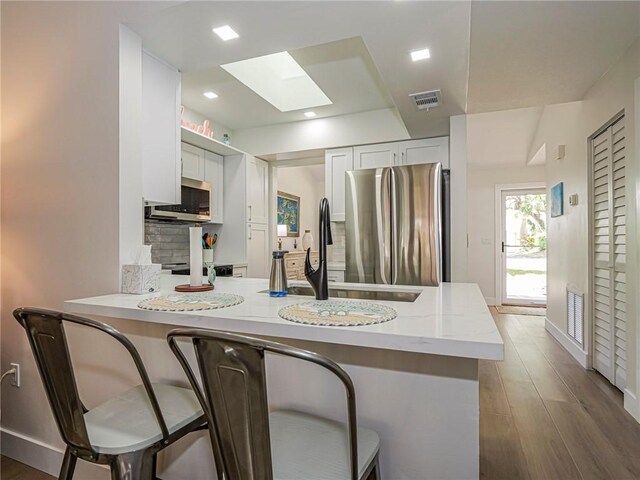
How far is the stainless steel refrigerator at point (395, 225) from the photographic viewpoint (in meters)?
3.01

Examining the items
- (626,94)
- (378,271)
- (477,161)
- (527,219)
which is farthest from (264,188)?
(527,219)

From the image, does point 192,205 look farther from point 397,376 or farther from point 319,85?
point 397,376

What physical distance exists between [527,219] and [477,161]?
1.43 meters

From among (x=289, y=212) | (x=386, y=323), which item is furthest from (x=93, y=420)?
(x=289, y=212)

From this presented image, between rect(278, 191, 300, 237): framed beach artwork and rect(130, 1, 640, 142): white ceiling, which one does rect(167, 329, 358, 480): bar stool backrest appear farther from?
rect(278, 191, 300, 237): framed beach artwork

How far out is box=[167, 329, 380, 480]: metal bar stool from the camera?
0.72 meters

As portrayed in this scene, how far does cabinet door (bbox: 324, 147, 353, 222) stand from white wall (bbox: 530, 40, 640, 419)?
2.18 meters

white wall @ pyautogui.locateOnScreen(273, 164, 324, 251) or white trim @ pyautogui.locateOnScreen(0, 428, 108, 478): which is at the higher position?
white wall @ pyautogui.locateOnScreen(273, 164, 324, 251)

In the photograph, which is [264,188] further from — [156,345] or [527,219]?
[527,219]

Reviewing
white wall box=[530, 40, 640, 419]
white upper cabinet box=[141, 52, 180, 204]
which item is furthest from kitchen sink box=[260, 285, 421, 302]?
white wall box=[530, 40, 640, 419]

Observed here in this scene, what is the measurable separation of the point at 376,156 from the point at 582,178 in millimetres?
1925

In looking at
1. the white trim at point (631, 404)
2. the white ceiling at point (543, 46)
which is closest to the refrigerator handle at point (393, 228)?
the white ceiling at point (543, 46)

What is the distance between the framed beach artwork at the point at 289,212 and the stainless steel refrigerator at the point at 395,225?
2.60m

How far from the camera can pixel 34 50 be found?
6.37ft
